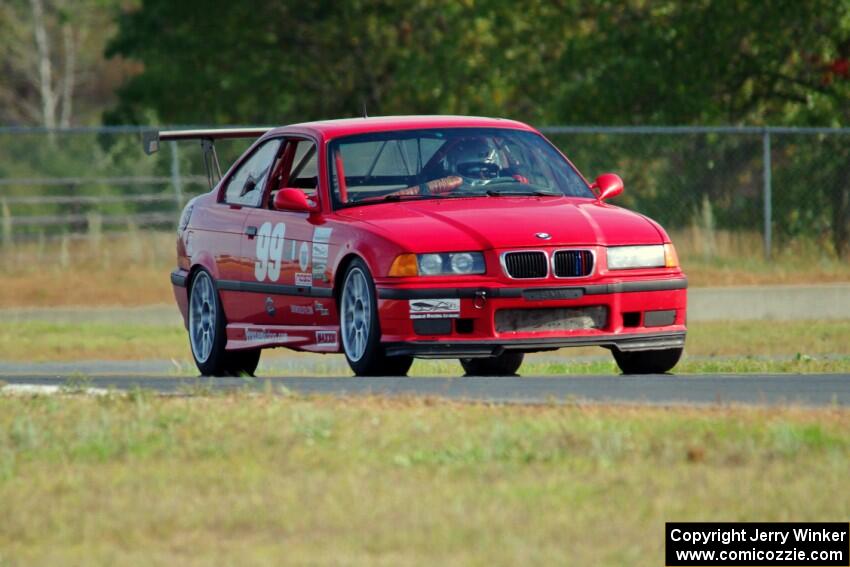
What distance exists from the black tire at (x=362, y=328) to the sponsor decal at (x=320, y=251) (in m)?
0.19

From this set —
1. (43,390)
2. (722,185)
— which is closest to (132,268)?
(722,185)

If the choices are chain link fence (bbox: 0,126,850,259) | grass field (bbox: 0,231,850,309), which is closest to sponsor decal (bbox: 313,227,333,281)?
chain link fence (bbox: 0,126,850,259)

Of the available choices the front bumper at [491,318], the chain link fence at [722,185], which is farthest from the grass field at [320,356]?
the front bumper at [491,318]

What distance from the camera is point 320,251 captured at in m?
11.3

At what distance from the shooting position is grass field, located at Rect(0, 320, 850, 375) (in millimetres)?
15984

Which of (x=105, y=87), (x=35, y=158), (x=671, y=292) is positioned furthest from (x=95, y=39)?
(x=671, y=292)

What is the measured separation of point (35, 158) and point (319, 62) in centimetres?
798

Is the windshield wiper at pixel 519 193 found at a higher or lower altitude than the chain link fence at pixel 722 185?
higher

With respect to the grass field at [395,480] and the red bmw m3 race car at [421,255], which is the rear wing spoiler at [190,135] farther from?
the grass field at [395,480]

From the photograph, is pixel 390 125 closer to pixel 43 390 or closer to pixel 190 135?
Result: pixel 190 135

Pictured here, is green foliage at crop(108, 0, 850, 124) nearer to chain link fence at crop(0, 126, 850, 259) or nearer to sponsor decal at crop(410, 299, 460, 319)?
chain link fence at crop(0, 126, 850, 259)

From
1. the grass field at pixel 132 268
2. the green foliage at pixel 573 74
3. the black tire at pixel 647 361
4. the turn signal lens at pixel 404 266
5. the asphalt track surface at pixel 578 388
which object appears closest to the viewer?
the asphalt track surface at pixel 578 388

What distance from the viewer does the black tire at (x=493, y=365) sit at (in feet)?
43.5

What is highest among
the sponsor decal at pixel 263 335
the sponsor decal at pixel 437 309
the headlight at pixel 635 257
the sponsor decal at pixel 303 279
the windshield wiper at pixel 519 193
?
the windshield wiper at pixel 519 193
